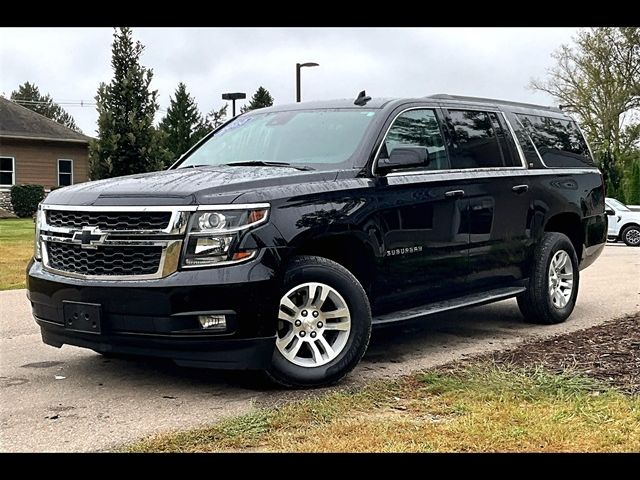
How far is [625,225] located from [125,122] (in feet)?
49.1

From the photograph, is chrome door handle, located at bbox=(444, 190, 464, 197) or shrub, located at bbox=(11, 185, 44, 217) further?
shrub, located at bbox=(11, 185, 44, 217)

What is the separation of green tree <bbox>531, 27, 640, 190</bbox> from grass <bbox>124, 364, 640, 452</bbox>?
113 ft

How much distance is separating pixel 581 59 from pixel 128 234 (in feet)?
125

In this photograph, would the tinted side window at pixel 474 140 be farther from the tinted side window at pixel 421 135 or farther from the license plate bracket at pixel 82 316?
the license plate bracket at pixel 82 316

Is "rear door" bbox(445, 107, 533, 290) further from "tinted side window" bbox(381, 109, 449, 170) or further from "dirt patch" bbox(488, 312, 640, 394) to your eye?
"dirt patch" bbox(488, 312, 640, 394)

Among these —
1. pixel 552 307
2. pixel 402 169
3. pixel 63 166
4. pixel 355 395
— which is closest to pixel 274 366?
pixel 355 395

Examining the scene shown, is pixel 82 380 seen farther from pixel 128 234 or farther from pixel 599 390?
pixel 599 390

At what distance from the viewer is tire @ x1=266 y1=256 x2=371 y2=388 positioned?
4938 mm

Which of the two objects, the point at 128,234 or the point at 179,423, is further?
the point at 128,234

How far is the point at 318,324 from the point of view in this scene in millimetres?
5098

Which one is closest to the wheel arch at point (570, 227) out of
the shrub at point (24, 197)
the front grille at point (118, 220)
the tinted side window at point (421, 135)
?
the tinted side window at point (421, 135)

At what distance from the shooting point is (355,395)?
4770 millimetres

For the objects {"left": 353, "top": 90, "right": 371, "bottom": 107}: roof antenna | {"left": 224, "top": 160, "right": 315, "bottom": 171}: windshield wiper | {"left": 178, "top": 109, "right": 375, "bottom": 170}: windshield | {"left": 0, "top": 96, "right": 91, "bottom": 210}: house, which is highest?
{"left": 0, "top": 96, "right": 91, "bottom": 210}: house

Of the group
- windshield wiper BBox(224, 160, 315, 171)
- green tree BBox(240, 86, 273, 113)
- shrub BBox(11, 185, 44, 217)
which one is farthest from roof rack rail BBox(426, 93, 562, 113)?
green tree BBox(240, 86, 273, 113)
